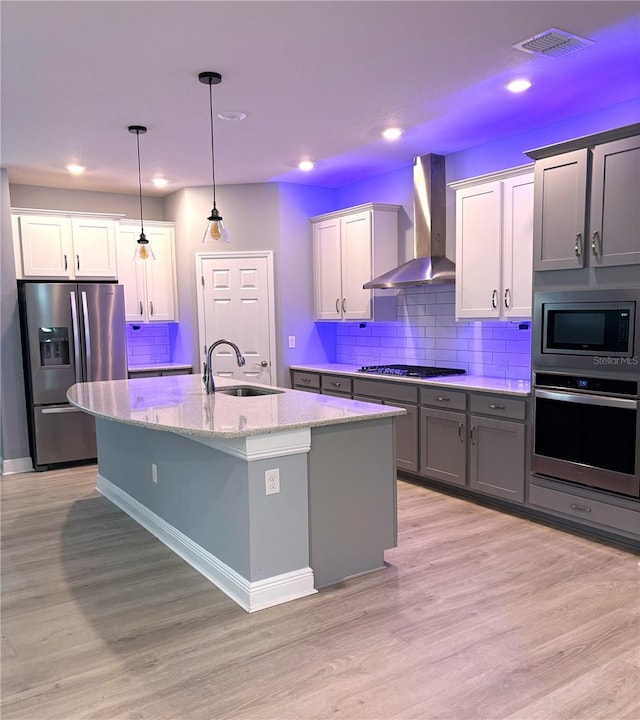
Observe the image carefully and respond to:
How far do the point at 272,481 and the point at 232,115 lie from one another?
8.29 feet

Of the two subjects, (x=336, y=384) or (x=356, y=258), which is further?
(x=356, y=258)

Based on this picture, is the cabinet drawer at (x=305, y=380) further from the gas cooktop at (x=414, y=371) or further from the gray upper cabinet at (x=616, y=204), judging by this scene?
the gray upper cabinet at (x=616, y=204)

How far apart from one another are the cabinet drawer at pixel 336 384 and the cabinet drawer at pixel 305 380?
0.11 meters

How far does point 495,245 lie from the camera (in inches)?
169

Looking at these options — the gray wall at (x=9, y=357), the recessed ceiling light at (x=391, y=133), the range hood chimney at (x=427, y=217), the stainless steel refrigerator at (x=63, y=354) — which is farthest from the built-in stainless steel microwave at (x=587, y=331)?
the gray wall at (x=9, y=357)

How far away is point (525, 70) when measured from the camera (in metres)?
3.29

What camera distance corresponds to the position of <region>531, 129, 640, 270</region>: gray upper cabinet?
3.23 meters

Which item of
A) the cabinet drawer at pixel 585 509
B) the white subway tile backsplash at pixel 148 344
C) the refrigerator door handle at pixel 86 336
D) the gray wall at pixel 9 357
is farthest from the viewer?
the white subway tile backsplash at pixel 148 344

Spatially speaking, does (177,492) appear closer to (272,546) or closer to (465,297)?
(272,546)

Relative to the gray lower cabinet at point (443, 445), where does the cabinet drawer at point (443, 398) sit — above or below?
above

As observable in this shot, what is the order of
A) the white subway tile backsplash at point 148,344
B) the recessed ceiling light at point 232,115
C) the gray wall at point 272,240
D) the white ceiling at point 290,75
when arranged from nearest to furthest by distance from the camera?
the white ceiling at point 290,75 < the recessed ceiling light at point 232,115 < the gray wall at point 272,240 < the white subway tile backsplash at point 148,344

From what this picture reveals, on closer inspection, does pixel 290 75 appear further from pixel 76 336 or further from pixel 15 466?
pixel 15 466

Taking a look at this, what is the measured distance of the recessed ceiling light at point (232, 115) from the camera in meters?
3.88

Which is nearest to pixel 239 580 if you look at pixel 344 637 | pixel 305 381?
pixel 344 637
